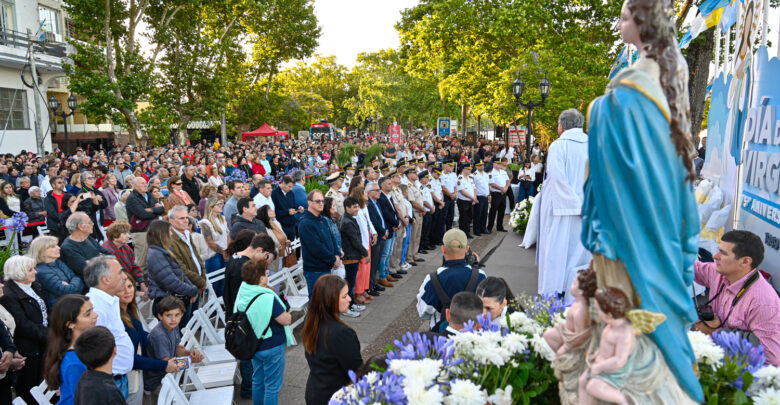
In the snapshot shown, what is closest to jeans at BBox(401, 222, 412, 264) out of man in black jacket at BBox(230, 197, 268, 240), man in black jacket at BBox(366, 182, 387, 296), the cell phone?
man in black jacket at BBox(366, 182, 387, 296)

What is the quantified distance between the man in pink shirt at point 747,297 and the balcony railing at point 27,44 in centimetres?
2453

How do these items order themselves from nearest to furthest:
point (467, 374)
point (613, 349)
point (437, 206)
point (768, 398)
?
point (613, 349) → point (768, 398) → point (467, 374) → point (437, 206)

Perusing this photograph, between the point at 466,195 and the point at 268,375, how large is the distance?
8668mm

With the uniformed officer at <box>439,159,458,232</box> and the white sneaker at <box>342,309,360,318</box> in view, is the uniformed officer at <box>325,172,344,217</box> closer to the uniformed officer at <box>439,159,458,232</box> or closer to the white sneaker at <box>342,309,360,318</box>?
the white sneaker at <box>342,309,360,318</box>

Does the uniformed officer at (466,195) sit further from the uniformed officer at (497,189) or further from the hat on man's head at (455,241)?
the hat on man's head at (455,241)

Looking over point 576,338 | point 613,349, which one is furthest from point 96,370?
point 613,349

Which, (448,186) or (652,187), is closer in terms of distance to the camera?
(652,187)

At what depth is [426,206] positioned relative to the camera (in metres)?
Result: 11.7

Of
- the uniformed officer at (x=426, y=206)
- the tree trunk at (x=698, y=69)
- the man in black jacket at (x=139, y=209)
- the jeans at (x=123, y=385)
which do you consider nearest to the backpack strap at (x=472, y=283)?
the jeans at (x=123, y=385)

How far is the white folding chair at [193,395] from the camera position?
4074mm

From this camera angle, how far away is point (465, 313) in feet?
12.1

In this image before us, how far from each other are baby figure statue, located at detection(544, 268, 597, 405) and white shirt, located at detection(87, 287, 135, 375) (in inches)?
135

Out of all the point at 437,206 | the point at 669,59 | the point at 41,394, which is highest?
the point at 669,59

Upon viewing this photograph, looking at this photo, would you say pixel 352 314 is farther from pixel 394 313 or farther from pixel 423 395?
pixel 423 395
